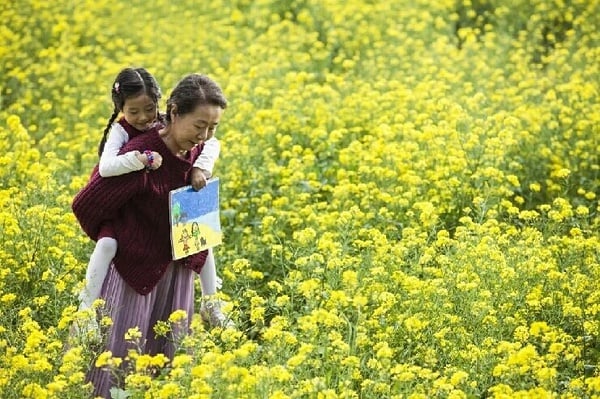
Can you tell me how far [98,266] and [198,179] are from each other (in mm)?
583

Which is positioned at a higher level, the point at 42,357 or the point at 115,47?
the point at 115,47

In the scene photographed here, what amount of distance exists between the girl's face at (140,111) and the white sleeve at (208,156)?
283 mm

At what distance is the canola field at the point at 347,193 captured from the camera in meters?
A: 4.80

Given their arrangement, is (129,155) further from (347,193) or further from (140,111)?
(347,193)

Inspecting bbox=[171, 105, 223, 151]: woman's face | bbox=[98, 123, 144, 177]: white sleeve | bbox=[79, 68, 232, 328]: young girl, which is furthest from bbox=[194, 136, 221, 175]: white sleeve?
bbox=[98, 123, 144, 177]: white sleeve

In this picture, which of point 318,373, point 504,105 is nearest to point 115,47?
point 504,105

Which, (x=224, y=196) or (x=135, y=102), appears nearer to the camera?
(x=135, y=102)

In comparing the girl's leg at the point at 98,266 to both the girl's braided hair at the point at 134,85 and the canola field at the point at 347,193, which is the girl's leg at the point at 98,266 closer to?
the canola field at the point at 347,193

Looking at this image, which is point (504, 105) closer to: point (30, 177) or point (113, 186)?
point (30, 177)

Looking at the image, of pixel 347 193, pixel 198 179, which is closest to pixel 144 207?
pixel 198 179

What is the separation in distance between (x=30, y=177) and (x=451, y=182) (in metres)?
2.59

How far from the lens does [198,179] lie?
201 inches

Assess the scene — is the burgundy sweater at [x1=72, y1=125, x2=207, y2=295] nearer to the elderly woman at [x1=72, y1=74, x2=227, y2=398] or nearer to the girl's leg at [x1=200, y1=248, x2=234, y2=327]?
the elderly woman at [x1=72, y1=74, x2=227, y2=398]

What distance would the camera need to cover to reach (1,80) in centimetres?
995
